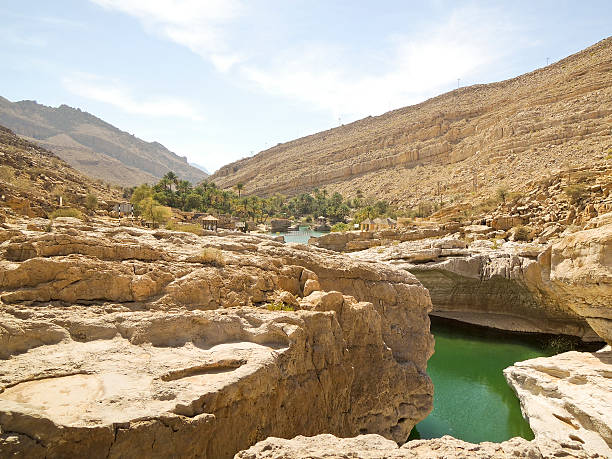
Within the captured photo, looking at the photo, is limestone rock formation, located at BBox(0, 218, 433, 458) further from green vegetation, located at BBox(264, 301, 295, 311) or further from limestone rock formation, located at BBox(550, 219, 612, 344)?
limestone rock formation, located at BBox(550, 219, 612, 344)

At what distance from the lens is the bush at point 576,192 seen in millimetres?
14959

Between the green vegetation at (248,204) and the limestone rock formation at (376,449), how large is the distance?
2067 centimetres

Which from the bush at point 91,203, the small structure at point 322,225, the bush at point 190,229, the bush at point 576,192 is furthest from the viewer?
the small structure at point 322,225

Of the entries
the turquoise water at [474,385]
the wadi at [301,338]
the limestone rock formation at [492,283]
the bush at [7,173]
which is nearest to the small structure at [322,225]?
the wadi at [301,338]

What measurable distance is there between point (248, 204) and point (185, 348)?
4636 centimetres

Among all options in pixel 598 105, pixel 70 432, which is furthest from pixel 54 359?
pixel 598 105

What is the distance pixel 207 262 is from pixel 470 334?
12840mm

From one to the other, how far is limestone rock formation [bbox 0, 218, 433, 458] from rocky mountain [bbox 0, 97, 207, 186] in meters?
102

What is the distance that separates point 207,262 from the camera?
5.33m

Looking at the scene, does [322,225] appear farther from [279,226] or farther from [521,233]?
[521,233]

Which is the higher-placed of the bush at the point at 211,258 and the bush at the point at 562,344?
the bush at the point at 211,258

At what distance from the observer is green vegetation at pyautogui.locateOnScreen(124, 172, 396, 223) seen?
38000 mm

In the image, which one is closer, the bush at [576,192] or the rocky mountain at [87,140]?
the bush at [576,192]

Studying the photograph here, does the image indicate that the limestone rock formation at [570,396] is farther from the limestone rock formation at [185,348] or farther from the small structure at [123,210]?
the small structure at [123,210]
